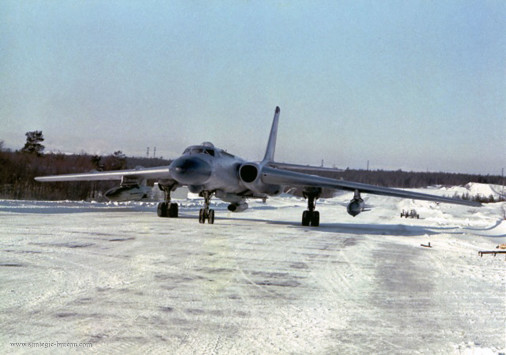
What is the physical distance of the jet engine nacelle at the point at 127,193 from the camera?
60.2 feet

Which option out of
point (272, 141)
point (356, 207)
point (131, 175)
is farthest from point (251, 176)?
point (272, 141)

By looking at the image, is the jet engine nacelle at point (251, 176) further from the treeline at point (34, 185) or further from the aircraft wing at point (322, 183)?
the treeline at point (34, 185)

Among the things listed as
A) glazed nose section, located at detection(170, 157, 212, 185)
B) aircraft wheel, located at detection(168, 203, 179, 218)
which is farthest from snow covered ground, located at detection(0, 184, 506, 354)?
aircraft wheel, located at detection(168, 203, 179, 218)

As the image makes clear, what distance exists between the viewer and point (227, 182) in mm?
16297

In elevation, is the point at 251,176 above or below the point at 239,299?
above

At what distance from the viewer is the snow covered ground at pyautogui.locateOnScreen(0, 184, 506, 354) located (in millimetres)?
3758

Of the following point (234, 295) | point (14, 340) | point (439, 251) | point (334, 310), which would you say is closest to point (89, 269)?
point (234, 295)

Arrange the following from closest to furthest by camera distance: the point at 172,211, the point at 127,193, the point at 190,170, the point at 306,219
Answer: the point at 190,170 < the point at 306,219 < the point at 172,211 < the point at 127,193

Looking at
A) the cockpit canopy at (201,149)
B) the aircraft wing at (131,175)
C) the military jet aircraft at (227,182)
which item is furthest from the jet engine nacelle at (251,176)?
the aircraft wing at (131,175)

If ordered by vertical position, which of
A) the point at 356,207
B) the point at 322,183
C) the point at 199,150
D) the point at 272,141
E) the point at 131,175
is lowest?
the point at 356,207

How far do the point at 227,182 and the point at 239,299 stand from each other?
36.7 feet

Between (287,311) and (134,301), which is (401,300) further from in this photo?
(134,301)

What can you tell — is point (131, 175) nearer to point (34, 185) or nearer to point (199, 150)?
point (199, 150)

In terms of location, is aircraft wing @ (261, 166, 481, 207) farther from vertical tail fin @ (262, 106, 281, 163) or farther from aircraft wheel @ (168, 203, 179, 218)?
vertical tail fin @ (262, 106, 281, 163)
